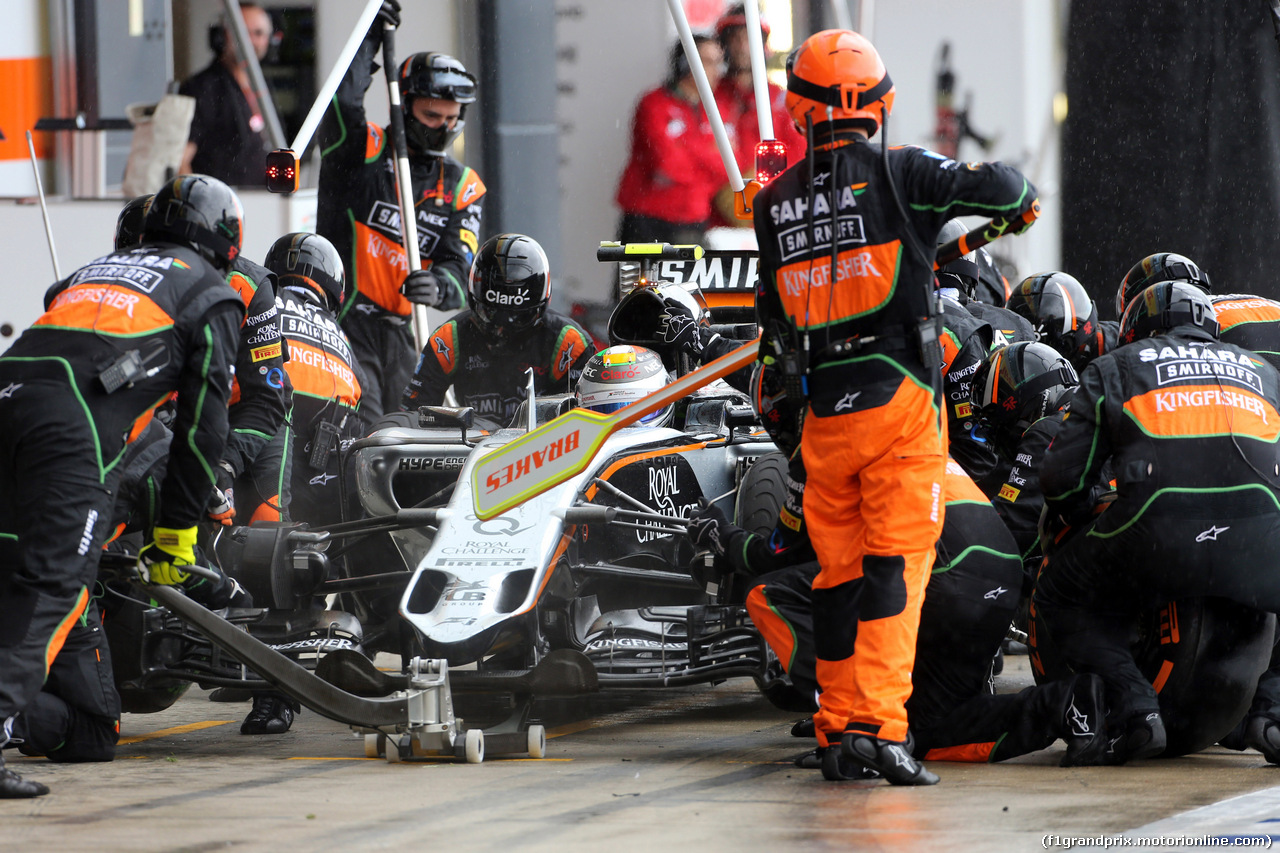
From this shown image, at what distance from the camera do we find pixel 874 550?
16.0 feet

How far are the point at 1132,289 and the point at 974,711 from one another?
2.50 metres

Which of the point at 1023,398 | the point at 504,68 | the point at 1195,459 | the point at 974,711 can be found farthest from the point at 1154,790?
the point at 504,68

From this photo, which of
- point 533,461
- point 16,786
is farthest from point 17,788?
point 533,461

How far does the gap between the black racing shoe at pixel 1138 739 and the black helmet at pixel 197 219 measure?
336 centimetres

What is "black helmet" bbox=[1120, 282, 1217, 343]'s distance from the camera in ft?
18.4

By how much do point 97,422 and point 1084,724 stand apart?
10.6 ft

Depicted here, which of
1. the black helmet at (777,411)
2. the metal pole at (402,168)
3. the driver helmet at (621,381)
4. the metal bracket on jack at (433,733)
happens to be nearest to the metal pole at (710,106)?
the driver helmet at (621,381)

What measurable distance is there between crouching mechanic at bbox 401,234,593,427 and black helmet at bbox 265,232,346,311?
0.65 metres

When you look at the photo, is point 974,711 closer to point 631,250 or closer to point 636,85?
point 631,250

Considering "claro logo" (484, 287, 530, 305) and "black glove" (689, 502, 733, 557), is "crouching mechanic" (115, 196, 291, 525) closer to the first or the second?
"claro logo" (484, 287, 530, 305)

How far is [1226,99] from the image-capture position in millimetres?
10727

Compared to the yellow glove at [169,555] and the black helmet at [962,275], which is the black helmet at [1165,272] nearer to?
the black helmet at [962,275]

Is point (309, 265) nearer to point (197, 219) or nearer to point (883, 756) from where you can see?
point (197, 219)

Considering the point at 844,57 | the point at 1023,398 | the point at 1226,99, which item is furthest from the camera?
the point at 1226,99
